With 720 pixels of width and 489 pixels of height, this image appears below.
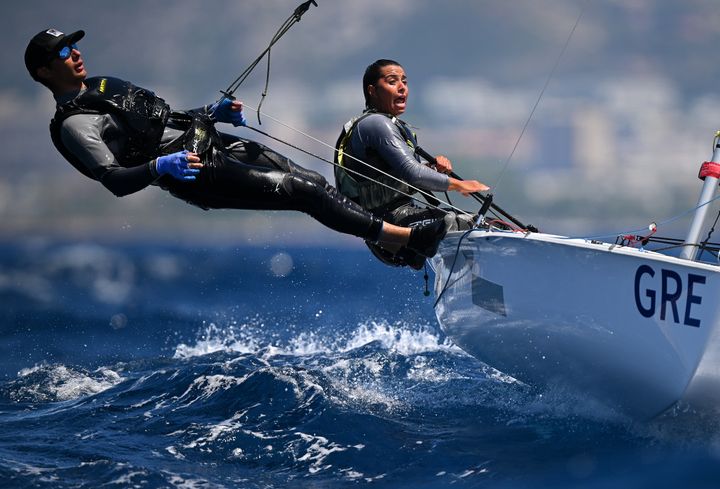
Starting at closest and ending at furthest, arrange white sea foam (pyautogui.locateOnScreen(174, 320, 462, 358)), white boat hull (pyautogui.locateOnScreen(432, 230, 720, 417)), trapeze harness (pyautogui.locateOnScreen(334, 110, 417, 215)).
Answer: white boat hull (pyautogui.locateOnScreen(432, 230, 720, 417)) → trapeze harness (pyautogui.locateOnScreen(334, 110, 417, 215)) → white sea foam (pyautogui.locateOnScreen(174, 320, 462, 358))

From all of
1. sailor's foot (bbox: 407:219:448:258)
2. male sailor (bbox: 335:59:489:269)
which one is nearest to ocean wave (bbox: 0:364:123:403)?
male sailor (bbox: 335:59:489:269)

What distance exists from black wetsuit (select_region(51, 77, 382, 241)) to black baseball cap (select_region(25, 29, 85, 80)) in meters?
0.21

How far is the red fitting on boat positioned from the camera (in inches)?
183

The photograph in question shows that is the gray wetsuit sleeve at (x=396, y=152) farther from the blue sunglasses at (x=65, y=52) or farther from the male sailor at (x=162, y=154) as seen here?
the blue sunglasses at (x=65, y=52)

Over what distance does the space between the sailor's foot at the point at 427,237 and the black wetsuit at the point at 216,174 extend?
0.22m

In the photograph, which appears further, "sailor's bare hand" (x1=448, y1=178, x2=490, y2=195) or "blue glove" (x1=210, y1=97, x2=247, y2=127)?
"blue glove" (x1=210, y1=97, x2=247, y2=127)

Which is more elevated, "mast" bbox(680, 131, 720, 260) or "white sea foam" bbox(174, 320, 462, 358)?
"mast" bbox(680, 131, 720, 260)

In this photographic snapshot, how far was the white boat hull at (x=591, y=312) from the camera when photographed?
3.89 metres

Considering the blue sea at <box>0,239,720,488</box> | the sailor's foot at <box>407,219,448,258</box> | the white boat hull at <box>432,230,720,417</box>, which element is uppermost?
the sailor's foot at <box>407,219,448,258</box>

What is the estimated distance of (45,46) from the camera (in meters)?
4.53

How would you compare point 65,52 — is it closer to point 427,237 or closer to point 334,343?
point 427,237

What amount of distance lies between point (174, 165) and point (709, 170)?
2.76m

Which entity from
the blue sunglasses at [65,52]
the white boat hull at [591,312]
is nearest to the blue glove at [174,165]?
the blue sunglasses at [65,52]

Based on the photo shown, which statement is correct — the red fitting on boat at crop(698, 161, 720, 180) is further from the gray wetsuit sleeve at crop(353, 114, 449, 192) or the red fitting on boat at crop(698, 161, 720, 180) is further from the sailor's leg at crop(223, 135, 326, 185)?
the sailor's leg at crop(223, 135, 326, 185)
